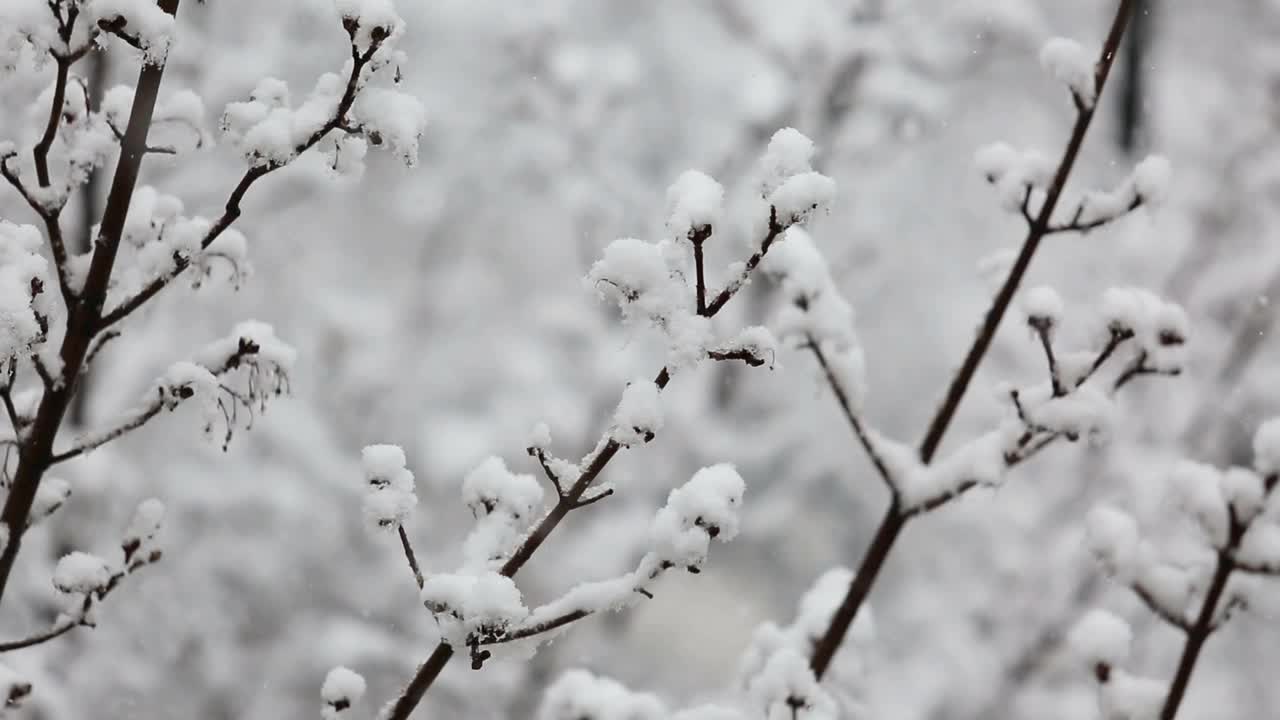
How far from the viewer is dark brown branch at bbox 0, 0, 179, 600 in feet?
4.07

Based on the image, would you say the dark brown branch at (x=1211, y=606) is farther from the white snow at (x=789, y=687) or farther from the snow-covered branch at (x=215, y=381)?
the snow-covered branch at (x=215, y=381)

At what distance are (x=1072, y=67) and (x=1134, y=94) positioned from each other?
Answer: 474 cm

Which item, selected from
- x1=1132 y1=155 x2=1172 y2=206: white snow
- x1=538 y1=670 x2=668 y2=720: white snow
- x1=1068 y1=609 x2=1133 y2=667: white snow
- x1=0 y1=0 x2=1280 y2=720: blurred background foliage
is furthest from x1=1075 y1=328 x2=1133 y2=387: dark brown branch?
x1=0 y1=0 x2=1280 y2=720: blurred background foliage

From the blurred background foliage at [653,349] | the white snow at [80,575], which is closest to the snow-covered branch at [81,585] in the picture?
the white snow at [80,575]

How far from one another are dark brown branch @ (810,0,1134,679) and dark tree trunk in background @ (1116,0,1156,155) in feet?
15.1

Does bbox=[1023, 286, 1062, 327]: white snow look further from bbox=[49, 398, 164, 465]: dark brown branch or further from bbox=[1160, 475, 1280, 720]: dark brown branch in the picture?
bbox=[49, 398, 164, 465]: dark brown branch

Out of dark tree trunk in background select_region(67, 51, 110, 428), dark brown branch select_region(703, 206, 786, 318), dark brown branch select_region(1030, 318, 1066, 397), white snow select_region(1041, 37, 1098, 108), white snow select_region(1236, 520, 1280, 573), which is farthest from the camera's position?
dark tree trunk in background select_region(67, 51, 110, 428)

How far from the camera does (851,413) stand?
1.77m

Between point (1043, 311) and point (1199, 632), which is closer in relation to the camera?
point (1199, 632)

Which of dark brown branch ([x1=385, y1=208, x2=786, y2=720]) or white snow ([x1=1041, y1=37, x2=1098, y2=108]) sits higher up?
white snow ([x1=1041, y1=37, x2=1098, y2=108])

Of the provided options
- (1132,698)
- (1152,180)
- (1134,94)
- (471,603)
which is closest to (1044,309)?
(1152,180)

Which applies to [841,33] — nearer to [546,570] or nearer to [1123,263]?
[1123,263]

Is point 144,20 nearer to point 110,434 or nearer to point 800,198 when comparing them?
point 110,434

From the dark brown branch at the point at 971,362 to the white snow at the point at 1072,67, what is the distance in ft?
0.05
